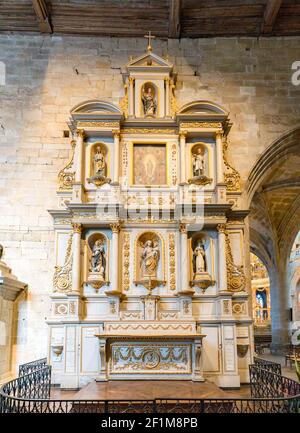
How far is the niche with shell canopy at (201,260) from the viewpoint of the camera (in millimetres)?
8953

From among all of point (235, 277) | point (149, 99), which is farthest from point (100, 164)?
point (235, 277)

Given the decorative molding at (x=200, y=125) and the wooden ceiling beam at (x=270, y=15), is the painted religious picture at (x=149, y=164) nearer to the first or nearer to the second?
the decorative molding at (x=200, y=125)

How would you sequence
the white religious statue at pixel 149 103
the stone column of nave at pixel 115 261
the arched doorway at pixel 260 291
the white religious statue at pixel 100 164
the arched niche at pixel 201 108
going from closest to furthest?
the stone column of nave at pixel 115 261 < the white religious statue at pixel 100 164 < the arched niche at pixel 201 108 < the white religious statue at pixel 149 103 < the arched doorway at pixel 260 291

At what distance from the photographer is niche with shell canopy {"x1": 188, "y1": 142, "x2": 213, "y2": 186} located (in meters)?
9.45

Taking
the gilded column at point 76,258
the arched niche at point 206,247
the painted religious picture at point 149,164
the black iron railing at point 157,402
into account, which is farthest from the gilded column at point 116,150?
the black iron railing at point 157,402

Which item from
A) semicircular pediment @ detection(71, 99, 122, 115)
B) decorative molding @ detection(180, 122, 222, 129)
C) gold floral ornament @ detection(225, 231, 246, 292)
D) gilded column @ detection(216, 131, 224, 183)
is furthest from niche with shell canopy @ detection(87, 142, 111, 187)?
gold floral ornament @ detection(225, 231, 246, 292)

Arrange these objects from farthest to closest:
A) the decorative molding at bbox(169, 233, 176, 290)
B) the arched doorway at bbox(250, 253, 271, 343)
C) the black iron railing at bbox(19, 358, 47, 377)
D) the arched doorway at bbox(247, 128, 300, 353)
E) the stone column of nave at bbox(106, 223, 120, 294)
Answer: the arched doorway at bbox(250, 253, 271, 343) → the arched doorway at bbox(247, 128, 300, 353) → the decorative molding at bbox(169, 233, 176, 290) → the stone column of nave at bbox(106, 223, 120, 294) → the black iron railing at bbox(19, 358, 47, 377)

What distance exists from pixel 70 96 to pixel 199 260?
4715mm

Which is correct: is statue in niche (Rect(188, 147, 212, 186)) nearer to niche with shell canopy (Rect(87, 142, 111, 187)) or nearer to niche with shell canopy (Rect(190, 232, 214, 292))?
niche with shell canopy (Rect(190, 232, 214, 292))

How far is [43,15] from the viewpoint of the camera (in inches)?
408

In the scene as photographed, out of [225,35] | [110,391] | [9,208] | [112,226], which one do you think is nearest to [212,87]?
[225,35]

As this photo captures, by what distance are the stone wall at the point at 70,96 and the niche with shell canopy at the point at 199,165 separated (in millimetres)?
802

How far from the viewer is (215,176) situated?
957 cm

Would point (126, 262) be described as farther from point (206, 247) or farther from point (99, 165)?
point (99, 165)
